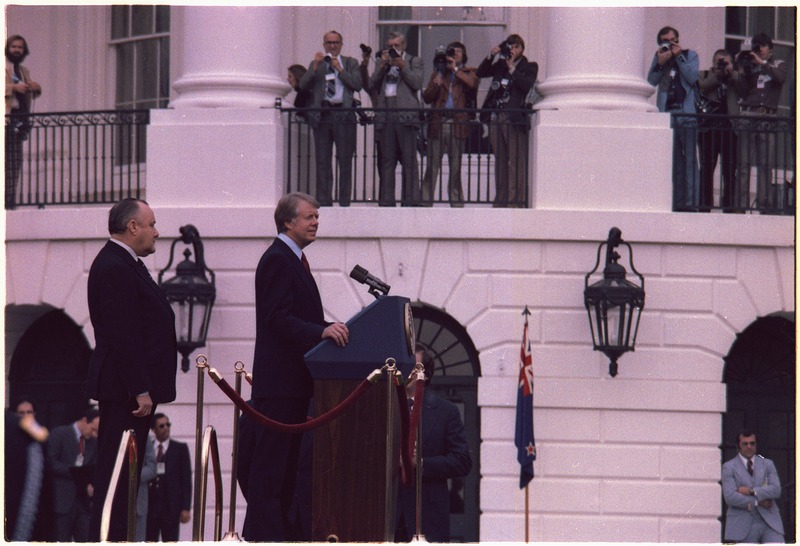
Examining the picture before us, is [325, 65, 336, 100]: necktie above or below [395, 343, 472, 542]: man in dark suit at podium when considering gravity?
above

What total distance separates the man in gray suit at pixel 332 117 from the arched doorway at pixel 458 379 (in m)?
1.49

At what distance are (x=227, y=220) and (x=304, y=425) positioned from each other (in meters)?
9.06

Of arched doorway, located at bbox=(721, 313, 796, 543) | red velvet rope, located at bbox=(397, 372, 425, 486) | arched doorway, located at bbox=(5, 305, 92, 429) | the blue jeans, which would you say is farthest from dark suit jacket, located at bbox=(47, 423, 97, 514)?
red velvet rope, located at bbox=(397, 372, 425, 486)

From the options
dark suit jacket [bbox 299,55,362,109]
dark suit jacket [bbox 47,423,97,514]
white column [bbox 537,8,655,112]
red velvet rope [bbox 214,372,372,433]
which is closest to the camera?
red velvet rope [bbox 214,372,372,433]

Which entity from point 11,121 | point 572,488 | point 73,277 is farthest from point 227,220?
point 572,488

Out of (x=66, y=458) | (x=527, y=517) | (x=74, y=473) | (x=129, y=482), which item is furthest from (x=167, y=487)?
(x=129, y=482)

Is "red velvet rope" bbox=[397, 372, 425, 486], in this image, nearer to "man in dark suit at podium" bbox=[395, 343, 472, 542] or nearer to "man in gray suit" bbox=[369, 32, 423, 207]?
"man in dark suit at podium" bbox=[395, 343, 472, 542]

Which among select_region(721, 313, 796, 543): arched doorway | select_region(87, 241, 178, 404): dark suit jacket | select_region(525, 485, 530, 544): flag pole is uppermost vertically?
select_region(87, 241, 178, 404): dark suit jacket

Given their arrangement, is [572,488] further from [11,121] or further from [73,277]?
[11,121]

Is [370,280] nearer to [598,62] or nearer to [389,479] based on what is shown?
[389,479]

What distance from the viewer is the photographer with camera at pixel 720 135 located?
718 inches

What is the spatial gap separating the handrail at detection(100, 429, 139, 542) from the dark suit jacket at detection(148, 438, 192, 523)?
313 inches

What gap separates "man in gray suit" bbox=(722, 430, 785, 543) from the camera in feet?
55.2

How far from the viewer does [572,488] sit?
17484mm
